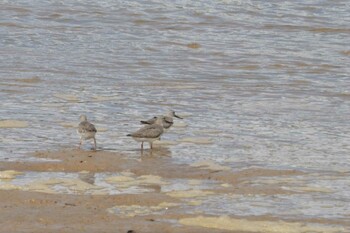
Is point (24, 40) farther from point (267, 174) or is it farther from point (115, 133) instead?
point (267, 174)

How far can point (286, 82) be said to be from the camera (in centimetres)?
1966

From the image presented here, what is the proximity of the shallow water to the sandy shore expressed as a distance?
357 millimetres

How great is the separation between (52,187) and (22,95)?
578 cm

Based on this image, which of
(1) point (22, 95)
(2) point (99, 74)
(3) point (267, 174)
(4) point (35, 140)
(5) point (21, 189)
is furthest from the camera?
(2) point (99, 74)

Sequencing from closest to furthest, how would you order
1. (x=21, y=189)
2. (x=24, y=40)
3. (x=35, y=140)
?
(x=21, y=189), (x=35, y=140), (x=24, y=40)

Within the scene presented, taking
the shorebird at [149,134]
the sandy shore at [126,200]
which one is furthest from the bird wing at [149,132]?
the sandy shore at [126,200]

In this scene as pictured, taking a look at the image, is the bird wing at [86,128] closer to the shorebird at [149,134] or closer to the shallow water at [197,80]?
the shallow water at [197,80]

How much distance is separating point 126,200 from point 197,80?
8680 millimetres

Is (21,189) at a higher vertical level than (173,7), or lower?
higher

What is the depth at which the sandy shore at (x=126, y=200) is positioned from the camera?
33.0 ft

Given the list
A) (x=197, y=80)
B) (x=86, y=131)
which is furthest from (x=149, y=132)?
(x=197, y=80)

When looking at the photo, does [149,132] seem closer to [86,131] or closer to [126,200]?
Answer: [86,131]

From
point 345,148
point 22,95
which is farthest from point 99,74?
point 345,148

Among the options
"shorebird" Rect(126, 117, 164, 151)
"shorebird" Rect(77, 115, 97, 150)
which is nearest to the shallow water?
"shorebird" Rect(126, 117, 164, 151)
